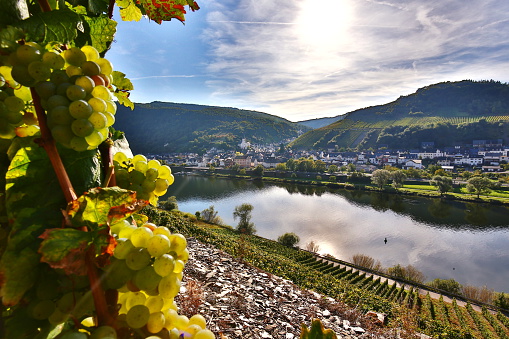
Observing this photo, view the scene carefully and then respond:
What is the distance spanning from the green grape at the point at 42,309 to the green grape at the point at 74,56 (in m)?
0.44

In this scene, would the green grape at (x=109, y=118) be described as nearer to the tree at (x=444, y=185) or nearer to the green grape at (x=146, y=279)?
the green grape at (x=146, y=279)

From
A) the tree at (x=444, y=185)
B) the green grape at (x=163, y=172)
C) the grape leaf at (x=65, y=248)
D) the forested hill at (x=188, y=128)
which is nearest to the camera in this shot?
the grape leaf at (x=65, y=248)

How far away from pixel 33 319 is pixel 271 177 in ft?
252

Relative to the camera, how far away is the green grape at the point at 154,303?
62cm

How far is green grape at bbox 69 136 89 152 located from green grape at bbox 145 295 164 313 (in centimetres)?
36

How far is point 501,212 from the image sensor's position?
42281 millimetres

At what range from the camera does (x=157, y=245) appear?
0.60m

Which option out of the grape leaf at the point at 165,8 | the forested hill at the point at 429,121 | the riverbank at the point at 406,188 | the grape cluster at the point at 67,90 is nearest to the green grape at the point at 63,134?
the grape cluster at the point at 67,90

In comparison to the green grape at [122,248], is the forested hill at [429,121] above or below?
above

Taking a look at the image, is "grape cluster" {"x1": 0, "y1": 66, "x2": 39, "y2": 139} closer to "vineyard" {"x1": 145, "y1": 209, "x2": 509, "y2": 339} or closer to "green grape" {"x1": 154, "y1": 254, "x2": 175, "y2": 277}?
"green grape" {"x1": 154, "y1": 254, "x2": 175, "y2": 277}

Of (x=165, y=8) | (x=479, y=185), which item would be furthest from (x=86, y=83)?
(x=479, y=185)

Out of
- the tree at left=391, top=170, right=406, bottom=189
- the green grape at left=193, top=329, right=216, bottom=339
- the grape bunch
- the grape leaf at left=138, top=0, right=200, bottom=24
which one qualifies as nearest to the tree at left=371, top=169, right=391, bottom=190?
the tree at left=391, top=170, right=406, bottom=189

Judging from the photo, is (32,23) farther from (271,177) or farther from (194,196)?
(271,177)

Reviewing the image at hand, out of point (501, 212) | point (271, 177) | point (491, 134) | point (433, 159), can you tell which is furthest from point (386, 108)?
point (501, 212)
